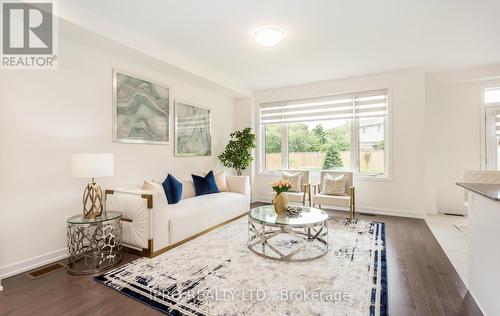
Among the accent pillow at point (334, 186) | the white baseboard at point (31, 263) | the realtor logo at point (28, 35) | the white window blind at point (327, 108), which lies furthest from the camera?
the white window blind at point (327, 108)

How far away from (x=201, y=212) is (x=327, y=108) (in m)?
3.75

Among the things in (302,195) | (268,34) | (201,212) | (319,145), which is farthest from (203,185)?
(319,145)

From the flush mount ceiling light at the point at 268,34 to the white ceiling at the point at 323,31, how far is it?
0.31ft

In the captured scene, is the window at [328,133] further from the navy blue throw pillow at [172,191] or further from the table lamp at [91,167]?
the table lamp at [91,167]

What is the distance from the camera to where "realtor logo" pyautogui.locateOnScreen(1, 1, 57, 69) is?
259 cm

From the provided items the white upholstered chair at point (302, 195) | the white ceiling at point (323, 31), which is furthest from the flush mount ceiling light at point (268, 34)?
the white upholstered chair at point (302, 195)

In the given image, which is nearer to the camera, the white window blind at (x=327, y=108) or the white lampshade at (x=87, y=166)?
the white lampshade at (x=87, y=166)

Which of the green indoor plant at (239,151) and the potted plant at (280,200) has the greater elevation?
the green indoor plant at (239,151)

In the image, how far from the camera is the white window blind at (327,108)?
17.1 feet

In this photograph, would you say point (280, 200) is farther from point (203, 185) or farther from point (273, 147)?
point (273, 147)

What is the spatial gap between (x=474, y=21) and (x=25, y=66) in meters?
5.32

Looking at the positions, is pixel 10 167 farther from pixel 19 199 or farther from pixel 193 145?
pixel 193 145

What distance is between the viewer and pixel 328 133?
573cm

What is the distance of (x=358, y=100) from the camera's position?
5375mm
